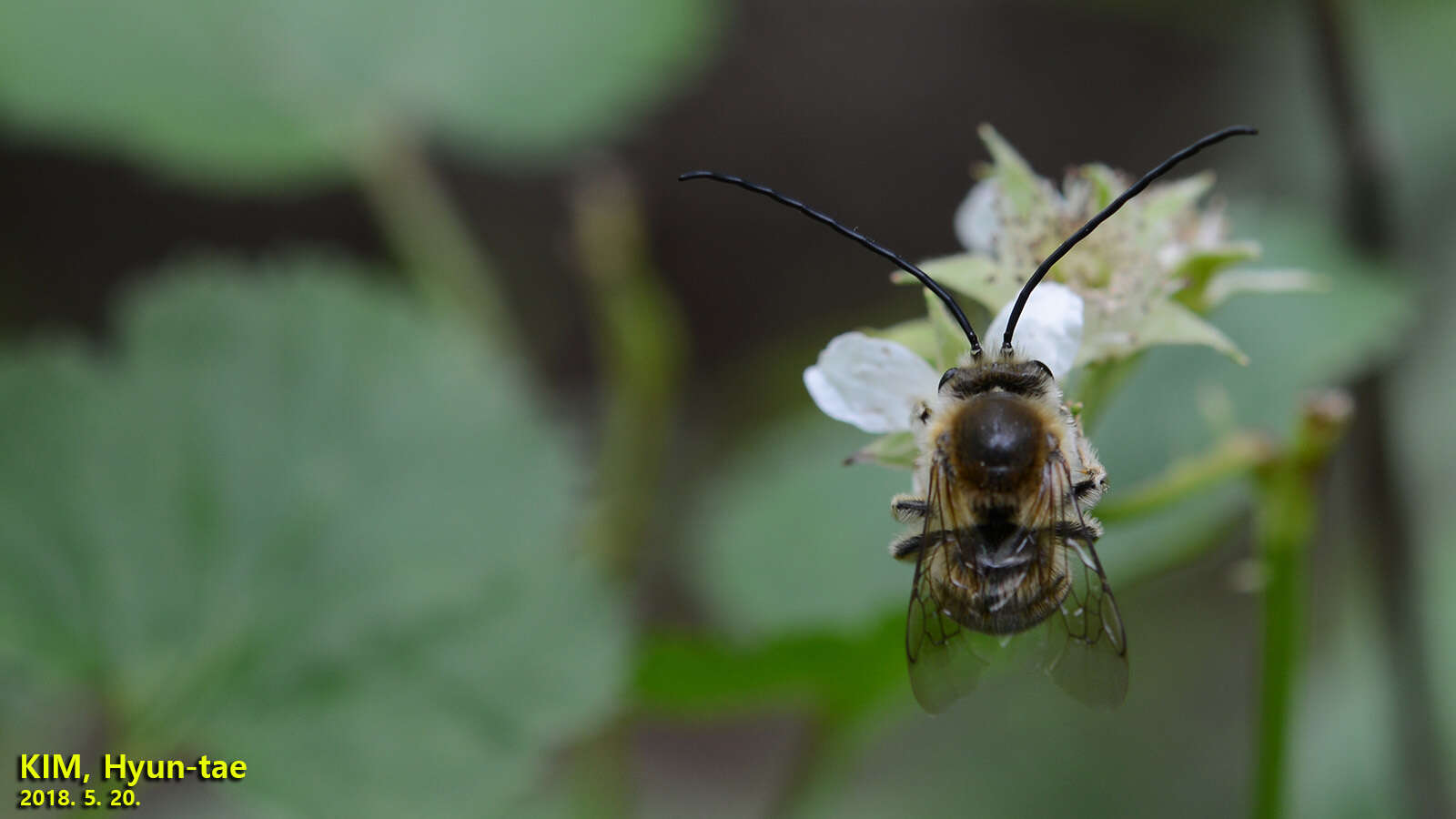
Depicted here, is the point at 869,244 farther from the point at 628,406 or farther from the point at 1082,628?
the point at 628,406

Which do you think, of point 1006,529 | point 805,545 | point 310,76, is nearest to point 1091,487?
point 1006,529

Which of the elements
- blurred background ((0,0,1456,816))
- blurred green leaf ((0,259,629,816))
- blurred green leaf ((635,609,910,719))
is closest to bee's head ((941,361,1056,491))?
blurred background ((0,0,1456,816))

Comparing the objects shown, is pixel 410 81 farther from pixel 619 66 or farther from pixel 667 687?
pixel 667 687

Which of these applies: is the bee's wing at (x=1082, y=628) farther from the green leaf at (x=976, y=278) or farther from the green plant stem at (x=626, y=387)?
the green plant stem at (x=626, y=387)

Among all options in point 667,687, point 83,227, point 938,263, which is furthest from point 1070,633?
point 83,227

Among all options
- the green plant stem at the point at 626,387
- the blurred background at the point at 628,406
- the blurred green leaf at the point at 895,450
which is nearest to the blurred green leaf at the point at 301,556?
the blurred background at the point at 628,406
